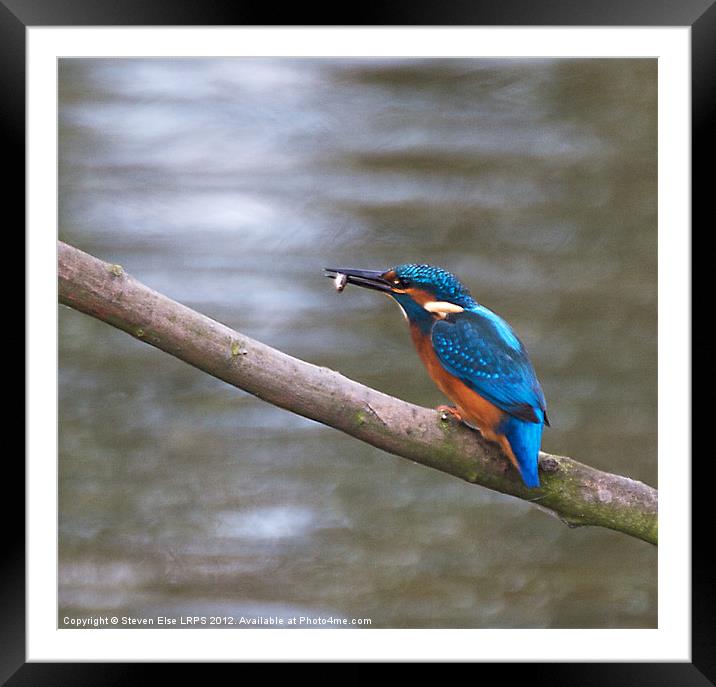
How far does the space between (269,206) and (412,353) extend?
0.50 metres

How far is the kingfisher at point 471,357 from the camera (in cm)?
199

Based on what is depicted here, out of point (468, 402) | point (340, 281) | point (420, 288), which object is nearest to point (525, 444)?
point (468, 402)

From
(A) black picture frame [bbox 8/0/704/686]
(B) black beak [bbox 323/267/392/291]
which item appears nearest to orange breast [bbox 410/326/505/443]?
(B) black beak [bbox 323/267/392/291]

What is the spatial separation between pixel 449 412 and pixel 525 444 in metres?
0.18

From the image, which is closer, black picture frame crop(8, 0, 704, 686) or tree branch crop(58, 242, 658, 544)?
tree branch crop(58, 242, 658, 544)

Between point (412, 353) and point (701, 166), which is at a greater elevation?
point (701, 166)

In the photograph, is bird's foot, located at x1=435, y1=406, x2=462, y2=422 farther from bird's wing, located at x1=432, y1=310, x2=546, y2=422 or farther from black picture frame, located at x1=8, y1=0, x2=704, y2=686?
black picture frame, located at x1=8, y1=0, x2=704, y2=686

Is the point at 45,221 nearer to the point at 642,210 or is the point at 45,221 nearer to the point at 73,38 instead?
the point at 73,38

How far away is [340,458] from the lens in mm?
2213

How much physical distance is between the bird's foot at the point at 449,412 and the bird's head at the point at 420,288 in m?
0.21

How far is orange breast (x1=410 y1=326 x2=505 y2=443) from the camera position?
1.99 metres

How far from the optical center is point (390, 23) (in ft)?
6.54

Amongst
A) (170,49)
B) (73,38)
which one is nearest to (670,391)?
(170,49)

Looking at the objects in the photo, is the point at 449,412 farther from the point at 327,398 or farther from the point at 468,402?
the point at 327,398
